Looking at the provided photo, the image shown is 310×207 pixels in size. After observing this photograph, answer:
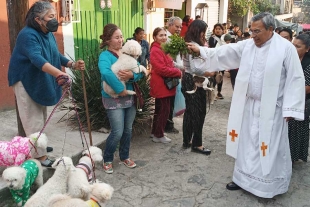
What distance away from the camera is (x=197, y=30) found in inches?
168

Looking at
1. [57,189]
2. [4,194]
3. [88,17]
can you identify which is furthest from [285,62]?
[88,17]

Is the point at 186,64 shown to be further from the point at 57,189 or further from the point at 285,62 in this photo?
the point at 57,189

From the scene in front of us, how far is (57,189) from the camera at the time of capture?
109 inches

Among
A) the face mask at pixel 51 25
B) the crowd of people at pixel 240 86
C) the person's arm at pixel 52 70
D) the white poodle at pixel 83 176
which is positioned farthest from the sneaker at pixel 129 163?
the face mask at pixel 51 25

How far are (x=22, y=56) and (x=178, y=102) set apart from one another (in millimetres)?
2630

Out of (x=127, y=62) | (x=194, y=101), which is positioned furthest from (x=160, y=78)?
(x=127, y=62)

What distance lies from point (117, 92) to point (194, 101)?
48.2 inches

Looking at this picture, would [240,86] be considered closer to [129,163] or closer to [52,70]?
[129,163]

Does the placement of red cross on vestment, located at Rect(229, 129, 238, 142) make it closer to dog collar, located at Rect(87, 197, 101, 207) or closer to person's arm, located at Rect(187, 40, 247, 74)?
person's arm, located at Rect(187, 40, 247, 74)

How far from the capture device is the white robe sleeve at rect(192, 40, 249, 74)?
3.78 m

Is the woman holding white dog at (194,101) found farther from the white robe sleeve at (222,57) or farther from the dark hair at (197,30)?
the white robe sleeve at (222,57)

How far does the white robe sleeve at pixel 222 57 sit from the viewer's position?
12.4ft

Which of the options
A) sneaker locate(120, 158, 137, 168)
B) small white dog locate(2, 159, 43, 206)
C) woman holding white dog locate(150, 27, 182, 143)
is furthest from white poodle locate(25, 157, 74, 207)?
woman holding white dog locate(150, 27, 182, 143)

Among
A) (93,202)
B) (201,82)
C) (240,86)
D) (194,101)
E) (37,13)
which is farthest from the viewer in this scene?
(194,101)
